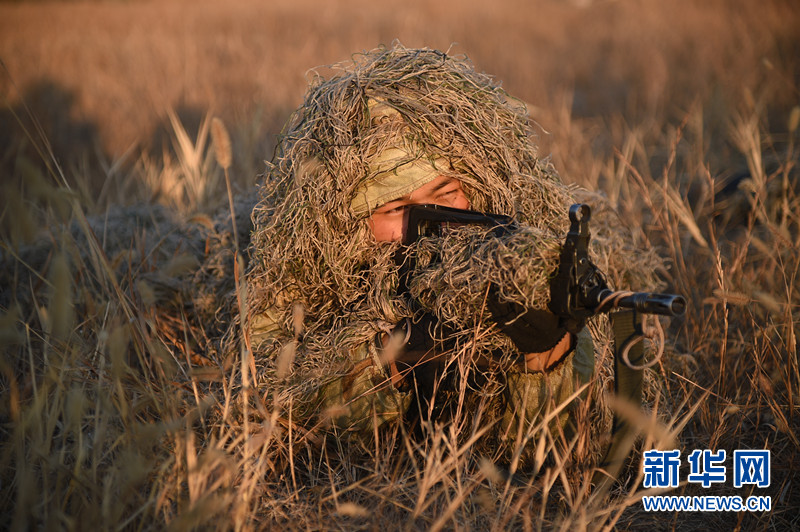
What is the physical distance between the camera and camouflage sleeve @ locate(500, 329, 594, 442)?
5.23 ft

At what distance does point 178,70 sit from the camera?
24.0 feet

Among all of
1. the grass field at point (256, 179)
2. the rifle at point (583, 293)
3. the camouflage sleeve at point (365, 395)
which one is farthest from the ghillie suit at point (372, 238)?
the rifle at point (583, 293)

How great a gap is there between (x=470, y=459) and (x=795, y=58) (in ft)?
21.4

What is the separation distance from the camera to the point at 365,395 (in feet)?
5.97

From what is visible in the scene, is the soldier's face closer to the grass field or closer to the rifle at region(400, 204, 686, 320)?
the grass field

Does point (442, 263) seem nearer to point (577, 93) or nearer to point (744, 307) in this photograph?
point (744, 307)

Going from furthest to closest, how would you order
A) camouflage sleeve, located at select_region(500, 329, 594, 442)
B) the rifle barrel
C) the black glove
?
camouflage sleeve, located at select_region(500, 329, 594, 442), the black glove, the rifle barrel

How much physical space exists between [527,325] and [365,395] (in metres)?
0.64

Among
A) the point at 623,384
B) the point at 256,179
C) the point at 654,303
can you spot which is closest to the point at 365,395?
the point at 623,384

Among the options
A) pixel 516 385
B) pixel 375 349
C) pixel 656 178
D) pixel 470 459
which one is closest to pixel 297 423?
pixel 375 349

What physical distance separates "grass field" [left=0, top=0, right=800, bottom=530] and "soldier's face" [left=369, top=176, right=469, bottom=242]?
1.57ft

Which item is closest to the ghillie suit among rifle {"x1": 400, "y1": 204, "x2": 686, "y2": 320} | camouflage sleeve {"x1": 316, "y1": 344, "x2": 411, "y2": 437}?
camouflage sleeve {"x1": 316, "y1": 344, "x2": 411, "y2": 437}

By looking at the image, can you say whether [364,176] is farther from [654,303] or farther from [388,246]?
[654,303]

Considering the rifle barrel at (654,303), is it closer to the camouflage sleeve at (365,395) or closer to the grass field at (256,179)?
the grass field at (256,179)
